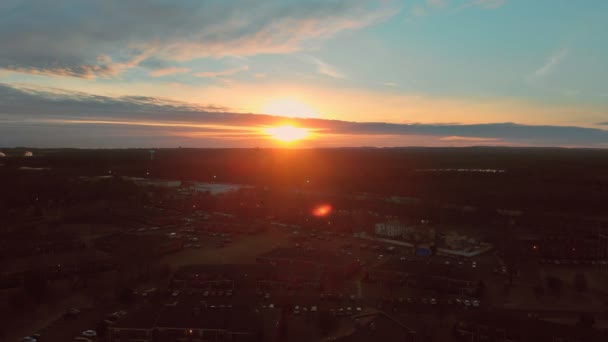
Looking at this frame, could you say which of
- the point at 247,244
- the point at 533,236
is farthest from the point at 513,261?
→ the point at 247,244

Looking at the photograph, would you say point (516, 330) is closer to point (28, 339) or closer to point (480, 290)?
point (480, 290)

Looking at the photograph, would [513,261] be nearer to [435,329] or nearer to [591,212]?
[435,329]

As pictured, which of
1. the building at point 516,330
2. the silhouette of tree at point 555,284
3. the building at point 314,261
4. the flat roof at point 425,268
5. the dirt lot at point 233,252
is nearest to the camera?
the building at point 516,330

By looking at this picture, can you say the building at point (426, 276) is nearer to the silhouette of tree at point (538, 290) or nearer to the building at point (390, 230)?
the silhouette of tree at point (538, 290)

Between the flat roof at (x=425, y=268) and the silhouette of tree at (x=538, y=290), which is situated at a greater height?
the flat roof at (x=425, y=268)

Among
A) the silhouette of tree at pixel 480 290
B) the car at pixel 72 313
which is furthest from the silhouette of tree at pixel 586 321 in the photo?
the car at pixel 72 313

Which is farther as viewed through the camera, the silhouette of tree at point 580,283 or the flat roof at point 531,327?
the silhouette of tree at point 580,283

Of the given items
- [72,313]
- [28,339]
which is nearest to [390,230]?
[72,313]

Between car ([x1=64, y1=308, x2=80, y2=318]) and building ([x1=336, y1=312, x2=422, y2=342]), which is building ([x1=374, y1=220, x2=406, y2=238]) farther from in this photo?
car ([x1=64, y1=308, x2=80, y2=318])
